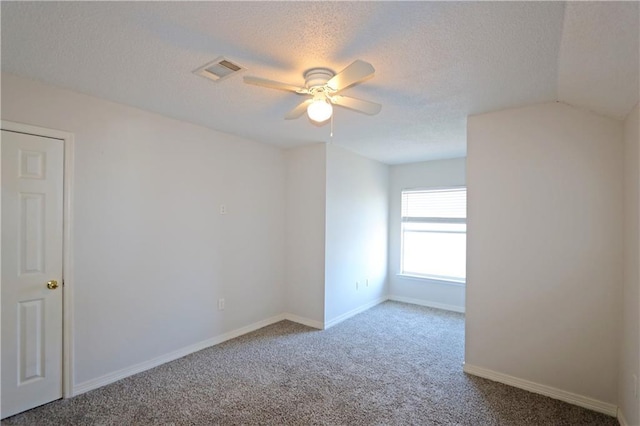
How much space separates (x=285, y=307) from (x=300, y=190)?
1693 mm

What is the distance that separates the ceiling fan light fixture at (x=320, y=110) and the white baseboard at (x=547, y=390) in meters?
2.64

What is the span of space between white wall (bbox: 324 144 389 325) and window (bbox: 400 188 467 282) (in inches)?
15.5

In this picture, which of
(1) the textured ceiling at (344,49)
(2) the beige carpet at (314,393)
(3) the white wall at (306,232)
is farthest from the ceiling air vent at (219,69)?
(2) the beige carpet at (314,393)

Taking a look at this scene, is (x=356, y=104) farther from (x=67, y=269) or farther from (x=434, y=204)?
(x=434, y=204)

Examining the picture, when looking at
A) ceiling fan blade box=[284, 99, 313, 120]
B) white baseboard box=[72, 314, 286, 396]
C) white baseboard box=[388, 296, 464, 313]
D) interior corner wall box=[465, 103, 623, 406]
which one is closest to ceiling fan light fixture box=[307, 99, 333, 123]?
ceiling fan blade box=[284, 99, 313, 120]

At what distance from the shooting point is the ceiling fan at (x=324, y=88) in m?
1.78

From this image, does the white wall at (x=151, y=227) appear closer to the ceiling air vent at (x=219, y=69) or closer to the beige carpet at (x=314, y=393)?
the beige carpet at (x=314, y=393)

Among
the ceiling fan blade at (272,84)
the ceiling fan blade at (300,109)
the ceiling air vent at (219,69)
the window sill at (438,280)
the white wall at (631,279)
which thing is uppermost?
the ceiling air vent at (219,69)

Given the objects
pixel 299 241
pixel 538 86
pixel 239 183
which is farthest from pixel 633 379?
pixel 239 183

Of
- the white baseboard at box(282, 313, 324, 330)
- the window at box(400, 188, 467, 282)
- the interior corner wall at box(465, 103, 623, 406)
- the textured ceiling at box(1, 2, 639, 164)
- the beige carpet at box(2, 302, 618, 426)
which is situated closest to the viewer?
the textured ceiling at box(1, 2, 639, 164)

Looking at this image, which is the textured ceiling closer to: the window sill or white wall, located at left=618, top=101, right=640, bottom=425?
white wall, located at left=618, top=101, right=640, bottom=425

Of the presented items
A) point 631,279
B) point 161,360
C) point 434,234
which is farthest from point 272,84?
point 434,234

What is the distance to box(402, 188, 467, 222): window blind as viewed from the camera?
4930 millimetres

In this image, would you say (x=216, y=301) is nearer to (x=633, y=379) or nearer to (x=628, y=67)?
(x=633, y=379)
